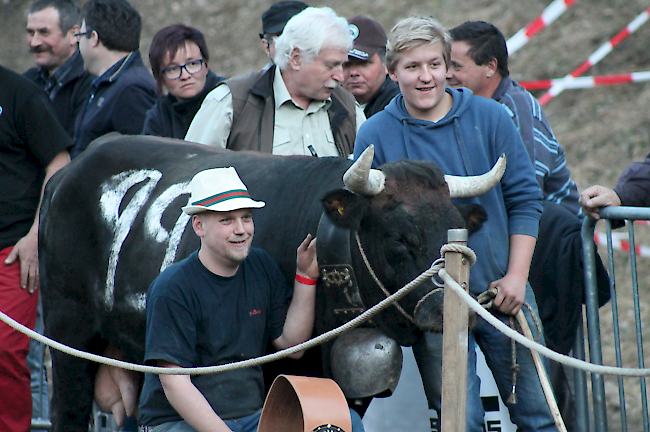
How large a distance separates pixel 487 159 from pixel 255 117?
64.3 inches

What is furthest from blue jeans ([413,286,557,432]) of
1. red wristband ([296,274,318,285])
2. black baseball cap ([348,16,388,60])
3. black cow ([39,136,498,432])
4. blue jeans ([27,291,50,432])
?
blue jeans ([27,291,50,432])

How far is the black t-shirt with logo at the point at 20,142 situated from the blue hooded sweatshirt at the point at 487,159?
2762 mm

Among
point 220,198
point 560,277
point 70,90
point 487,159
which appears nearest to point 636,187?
point 560,277

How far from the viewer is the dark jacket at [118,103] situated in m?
5.62

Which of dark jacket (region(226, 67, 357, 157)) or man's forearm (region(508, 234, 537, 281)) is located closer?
man's forearm (region(508, 234, 537, 281))

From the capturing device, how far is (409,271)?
3.28 m

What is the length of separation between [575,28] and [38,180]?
9505 mm

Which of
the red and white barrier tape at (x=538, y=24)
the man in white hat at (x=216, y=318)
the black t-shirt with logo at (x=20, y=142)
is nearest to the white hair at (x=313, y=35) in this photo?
the man in white hat at (x=216, y=318)

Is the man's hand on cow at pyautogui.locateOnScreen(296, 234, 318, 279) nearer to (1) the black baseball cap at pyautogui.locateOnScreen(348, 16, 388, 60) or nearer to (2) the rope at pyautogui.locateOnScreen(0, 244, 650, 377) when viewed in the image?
(2) the rope at pyautogui.locateOnScreen(0, 244, 650, 377)

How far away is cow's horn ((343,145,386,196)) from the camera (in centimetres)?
311

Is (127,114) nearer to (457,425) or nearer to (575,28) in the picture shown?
(457,425)

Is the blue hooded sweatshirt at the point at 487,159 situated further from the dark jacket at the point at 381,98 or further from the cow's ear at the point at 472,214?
the dark jacket at the point at 381,98

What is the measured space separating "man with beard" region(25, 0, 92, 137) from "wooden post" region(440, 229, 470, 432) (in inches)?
182

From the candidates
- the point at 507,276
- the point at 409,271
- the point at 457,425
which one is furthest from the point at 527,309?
the point at 457,425
